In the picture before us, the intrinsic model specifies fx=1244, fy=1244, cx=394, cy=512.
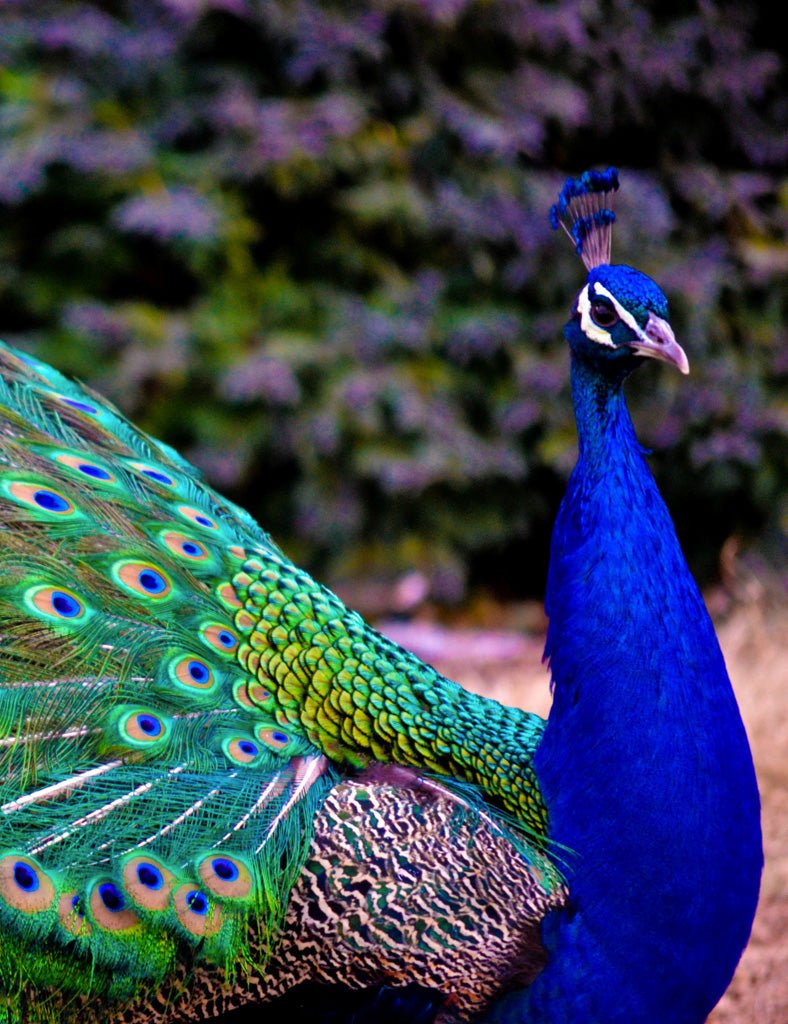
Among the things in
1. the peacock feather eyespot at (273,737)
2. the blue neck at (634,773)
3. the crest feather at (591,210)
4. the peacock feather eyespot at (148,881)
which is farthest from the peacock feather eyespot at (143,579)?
the crest feather at (591,210)

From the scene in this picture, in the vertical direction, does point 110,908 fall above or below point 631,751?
below

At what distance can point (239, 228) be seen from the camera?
391 centimetres

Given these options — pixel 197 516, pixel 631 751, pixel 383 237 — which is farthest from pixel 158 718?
pixel 383 237

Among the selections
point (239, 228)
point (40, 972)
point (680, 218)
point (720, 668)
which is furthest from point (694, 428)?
point (40, 972)

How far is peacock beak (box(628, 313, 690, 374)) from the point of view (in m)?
1.76

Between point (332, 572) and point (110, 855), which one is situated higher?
point (110, 855)

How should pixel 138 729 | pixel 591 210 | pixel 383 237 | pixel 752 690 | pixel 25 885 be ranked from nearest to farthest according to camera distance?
pixel 25 885 < pixel 138 729 < pixel 591 210 < pixel 752 690 < pixel 383 237

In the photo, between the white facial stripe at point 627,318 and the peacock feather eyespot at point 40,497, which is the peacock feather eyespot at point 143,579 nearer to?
the peacock feather eyespot at point 40,497

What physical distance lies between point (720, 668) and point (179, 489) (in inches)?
37.9

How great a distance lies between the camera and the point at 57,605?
1808 mm

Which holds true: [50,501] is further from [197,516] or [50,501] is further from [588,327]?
[588,327]

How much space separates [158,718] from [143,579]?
0.25m

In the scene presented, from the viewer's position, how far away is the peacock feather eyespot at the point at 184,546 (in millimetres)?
1997

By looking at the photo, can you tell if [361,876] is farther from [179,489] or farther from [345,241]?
[345,241]
